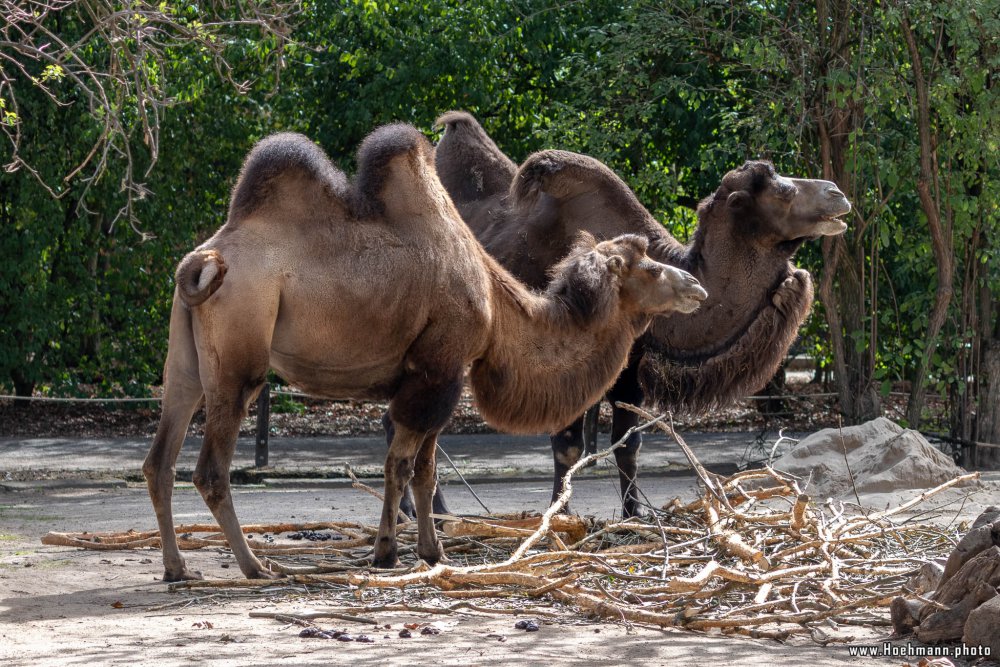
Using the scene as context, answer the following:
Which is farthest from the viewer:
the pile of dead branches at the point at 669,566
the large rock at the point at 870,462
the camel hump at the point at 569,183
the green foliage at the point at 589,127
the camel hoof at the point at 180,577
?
the green foliage at the point at 589,127

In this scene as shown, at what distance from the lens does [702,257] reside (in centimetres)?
866

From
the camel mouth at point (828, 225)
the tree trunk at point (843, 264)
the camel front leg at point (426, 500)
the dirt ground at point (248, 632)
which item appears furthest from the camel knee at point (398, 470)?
the tree trunk at point (843, 264)

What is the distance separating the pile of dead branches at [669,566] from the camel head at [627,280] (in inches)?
35.4

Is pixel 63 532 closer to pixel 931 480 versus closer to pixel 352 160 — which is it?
pixel 931 480

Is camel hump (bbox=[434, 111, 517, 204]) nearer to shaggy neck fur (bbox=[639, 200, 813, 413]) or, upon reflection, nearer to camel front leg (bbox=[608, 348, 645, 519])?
shaggy neck fur (bbox=[639, 200, 813, 413])

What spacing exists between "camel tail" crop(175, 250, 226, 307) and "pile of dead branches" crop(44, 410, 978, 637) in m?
1.31

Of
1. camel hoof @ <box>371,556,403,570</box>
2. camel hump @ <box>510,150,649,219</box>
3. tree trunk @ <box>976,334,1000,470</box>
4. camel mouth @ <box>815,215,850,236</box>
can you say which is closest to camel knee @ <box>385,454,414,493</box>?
camel hoof @ <box>371,556,403,570</box>

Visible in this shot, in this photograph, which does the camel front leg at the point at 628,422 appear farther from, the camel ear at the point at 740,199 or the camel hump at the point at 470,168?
the camel hump at the point at 470,168

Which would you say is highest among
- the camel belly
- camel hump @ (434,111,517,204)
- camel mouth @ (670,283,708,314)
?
camel hump @ (434,111,517,204)

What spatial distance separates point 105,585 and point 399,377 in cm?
→ 170

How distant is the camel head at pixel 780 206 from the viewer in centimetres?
854

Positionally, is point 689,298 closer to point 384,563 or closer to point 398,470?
point 398,470

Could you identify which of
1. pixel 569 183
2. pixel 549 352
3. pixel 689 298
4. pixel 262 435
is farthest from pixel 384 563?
pixel 262 435

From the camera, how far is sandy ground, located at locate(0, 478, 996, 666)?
4891 mm
